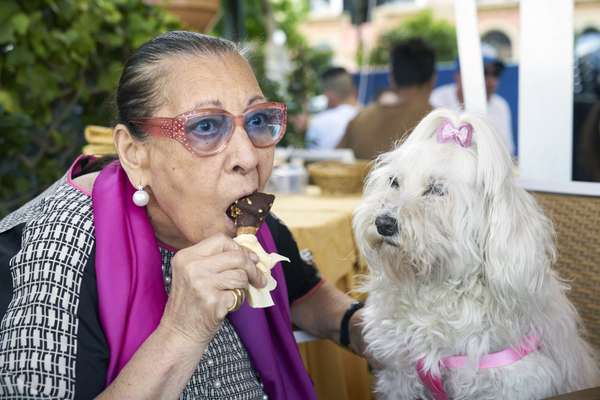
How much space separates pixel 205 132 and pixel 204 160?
66mm

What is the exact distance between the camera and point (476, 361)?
1992mm

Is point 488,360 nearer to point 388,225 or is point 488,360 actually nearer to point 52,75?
point 388,225

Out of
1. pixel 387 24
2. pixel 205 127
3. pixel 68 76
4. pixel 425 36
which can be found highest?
pixel 387 24

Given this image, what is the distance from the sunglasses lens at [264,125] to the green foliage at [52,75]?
1565 millimetres

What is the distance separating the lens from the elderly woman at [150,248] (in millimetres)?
1474

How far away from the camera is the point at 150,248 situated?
5.73 feet

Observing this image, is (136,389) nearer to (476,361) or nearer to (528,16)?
(476,361)

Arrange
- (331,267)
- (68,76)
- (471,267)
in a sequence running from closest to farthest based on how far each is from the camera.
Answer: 1. (471,267)
2. (331,267)
3. (68,76)

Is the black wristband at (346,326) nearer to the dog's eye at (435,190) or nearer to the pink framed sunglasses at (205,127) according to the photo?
the dog's eye at (435,190)

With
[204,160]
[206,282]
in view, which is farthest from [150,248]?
[206,282]

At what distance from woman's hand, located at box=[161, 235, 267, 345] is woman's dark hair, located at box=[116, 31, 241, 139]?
44cm

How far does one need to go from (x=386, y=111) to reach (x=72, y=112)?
287cm

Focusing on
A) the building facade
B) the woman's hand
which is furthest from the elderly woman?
the building facade

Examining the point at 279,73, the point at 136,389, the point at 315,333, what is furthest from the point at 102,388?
the point at 279,73
